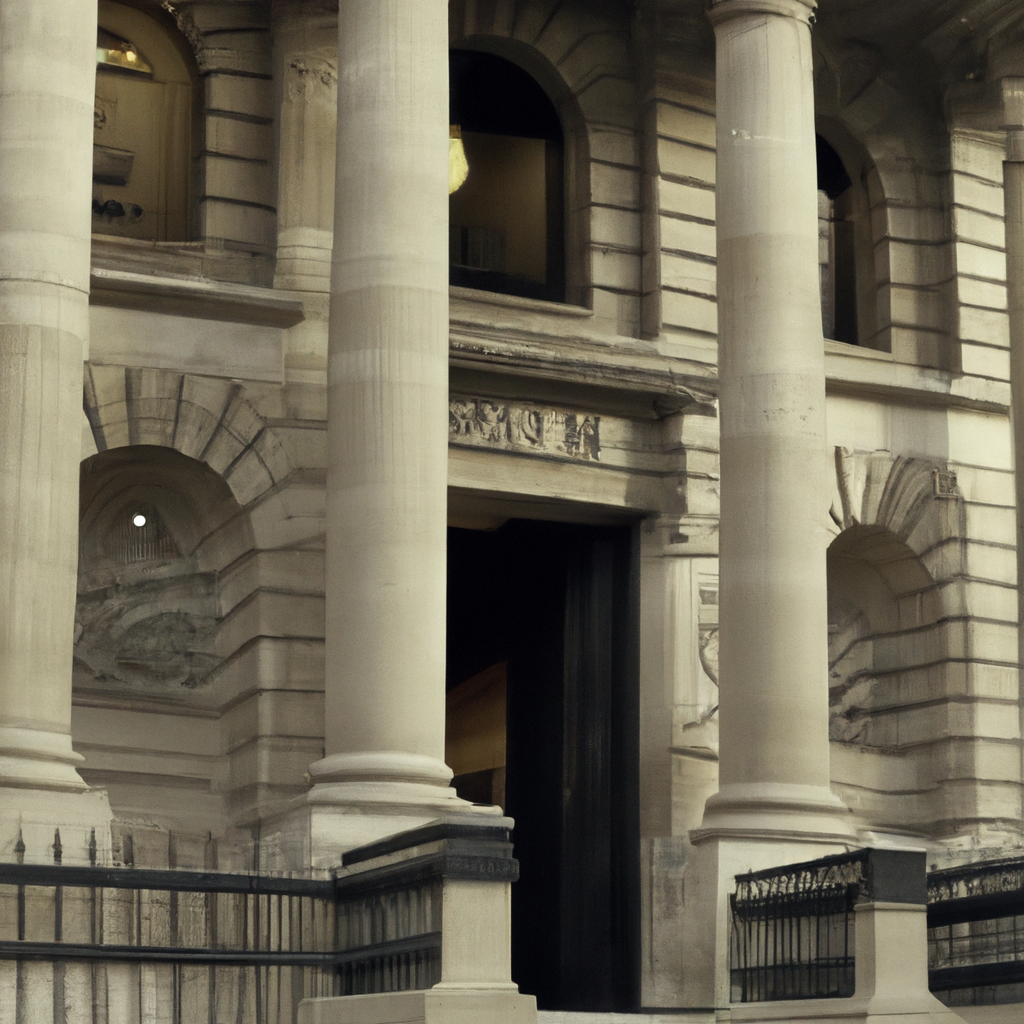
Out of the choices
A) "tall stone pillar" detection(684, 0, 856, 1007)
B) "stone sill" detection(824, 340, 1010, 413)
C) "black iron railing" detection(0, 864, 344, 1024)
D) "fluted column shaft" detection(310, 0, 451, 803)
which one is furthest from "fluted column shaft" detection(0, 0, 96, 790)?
"stone sill" detection(824, 340, 1010, 413)

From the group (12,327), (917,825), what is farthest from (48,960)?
(917,825)

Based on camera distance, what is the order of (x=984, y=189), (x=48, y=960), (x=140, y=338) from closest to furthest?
(x=48, y=960) → (x=140, y=338) → (x=984, y=189)

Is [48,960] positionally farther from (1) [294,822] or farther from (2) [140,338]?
(2) [140,338]

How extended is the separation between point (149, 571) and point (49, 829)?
6376mm

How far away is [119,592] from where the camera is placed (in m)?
23.0

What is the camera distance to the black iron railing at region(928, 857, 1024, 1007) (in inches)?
745

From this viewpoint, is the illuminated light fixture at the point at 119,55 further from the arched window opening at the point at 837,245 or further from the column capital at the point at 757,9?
the arched window opening at the point at 837,245

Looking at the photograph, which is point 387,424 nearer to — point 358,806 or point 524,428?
point 358,806

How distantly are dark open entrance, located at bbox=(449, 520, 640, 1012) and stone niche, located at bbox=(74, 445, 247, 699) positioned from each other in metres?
4.26

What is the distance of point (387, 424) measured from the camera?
1994 centimetres

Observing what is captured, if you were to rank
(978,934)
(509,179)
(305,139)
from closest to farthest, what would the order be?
1. (978,934)
2. (305,139)
3. (509,179)

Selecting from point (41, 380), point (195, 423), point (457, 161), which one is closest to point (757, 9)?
point (457, 161)

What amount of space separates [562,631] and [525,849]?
8.56ft

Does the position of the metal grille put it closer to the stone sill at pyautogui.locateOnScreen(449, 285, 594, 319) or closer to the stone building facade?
the stone building facade
